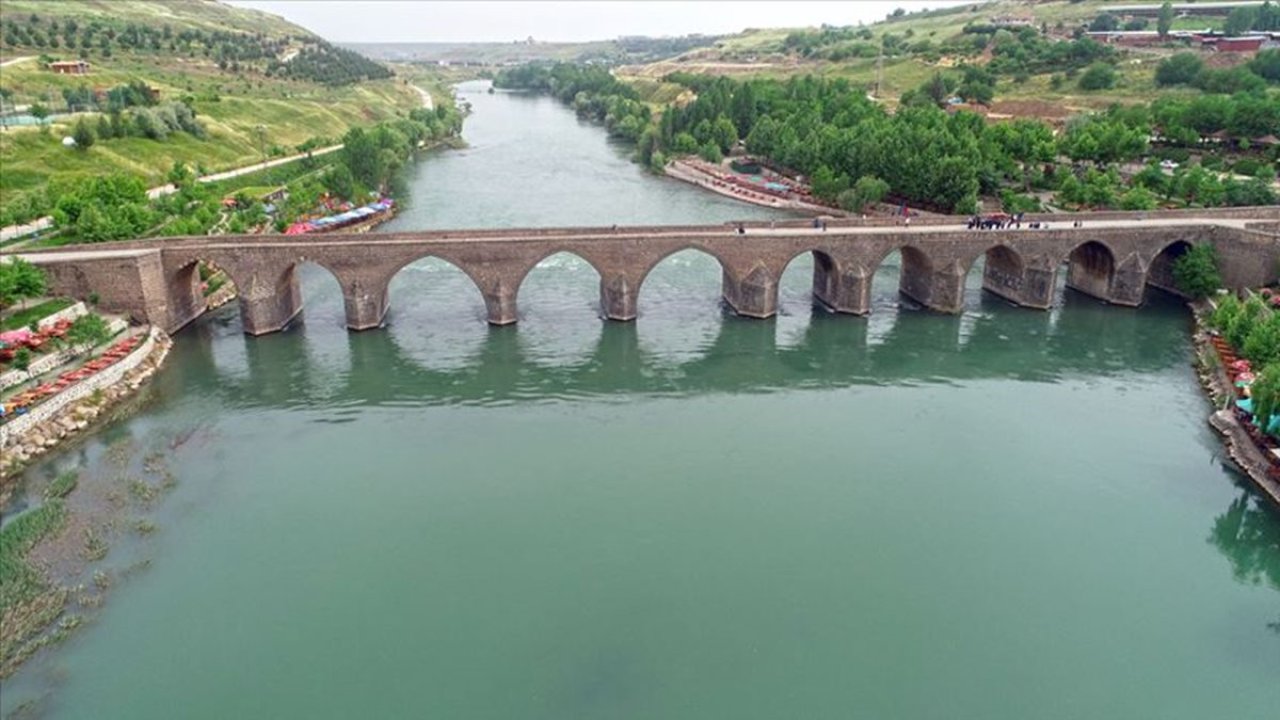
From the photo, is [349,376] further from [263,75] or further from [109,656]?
[263,75]

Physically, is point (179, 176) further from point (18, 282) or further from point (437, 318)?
point (437, 318)

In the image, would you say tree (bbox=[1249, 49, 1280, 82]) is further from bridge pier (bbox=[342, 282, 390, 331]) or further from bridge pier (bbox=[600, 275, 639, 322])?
bridge pier (bbox=[342, 282, 390, 331])

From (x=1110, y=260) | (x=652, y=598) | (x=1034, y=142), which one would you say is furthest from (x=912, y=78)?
(x=652, y=598)

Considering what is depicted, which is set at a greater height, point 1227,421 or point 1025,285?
point 1025,285

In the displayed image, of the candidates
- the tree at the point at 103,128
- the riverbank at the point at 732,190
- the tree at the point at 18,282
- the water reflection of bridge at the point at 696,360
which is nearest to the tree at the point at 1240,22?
the riverbank at the point at 732,190

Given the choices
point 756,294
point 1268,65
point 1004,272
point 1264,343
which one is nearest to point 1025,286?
point 1004,272
